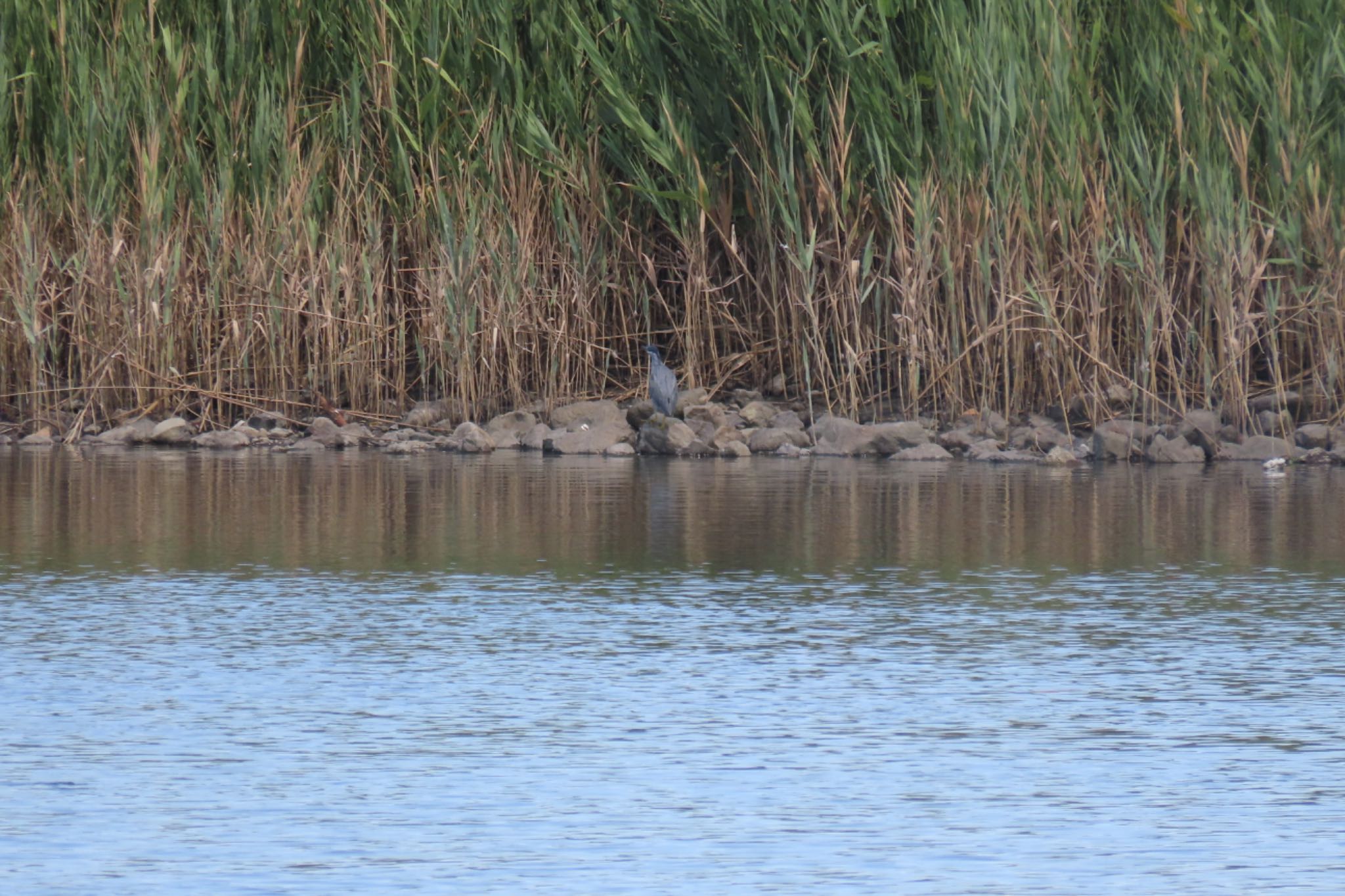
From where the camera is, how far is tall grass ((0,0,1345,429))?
11102 mm

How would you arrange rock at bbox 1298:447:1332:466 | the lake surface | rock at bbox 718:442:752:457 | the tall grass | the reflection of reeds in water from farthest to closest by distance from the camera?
rock at bbox 718:442:752:457, the tall grass, rock at bbox 1298:447:1332:466, the reflection of reeds in water, the lake surface

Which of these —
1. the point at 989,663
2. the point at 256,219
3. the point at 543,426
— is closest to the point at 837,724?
the point at 989,663

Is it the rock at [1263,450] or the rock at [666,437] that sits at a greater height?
the rock at [666,437]

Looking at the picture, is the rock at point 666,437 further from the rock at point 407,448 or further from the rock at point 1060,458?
the rock at point 1060,458

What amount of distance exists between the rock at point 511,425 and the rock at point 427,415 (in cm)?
33

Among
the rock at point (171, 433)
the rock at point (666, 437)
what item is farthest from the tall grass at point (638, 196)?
the rock at point (666, 437)

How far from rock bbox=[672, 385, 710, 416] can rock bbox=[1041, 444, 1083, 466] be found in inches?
86.8

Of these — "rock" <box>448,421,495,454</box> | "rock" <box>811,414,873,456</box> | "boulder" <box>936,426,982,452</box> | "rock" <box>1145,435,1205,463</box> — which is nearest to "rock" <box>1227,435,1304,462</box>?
"rock" <box>1145,435,1205,463</box>

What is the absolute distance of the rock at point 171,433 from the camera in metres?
12.0

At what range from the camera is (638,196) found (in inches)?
500

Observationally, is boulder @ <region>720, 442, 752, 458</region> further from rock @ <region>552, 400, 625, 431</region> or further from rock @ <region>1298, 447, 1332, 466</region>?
rock @ <region>1298, 447, 1332, 466</region>

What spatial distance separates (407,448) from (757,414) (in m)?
1.97

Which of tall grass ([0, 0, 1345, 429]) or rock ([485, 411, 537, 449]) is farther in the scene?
rock ([485, 411, 537, 449])

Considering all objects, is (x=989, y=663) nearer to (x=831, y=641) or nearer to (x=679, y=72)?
(x=831, y=641)
